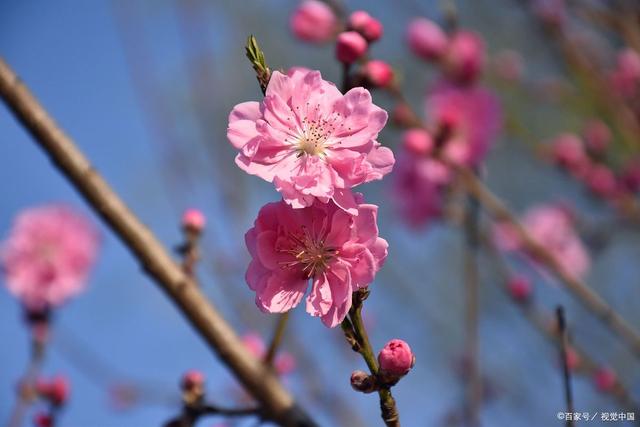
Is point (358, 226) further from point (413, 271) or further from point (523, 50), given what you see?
point (523, 50)

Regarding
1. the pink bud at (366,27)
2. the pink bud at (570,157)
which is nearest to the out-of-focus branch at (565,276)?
the pink bud at (366,27)

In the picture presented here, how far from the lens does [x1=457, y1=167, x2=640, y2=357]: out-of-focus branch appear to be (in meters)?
1.58

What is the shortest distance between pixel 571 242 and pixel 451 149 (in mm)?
1157

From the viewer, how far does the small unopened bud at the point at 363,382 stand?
0.78m

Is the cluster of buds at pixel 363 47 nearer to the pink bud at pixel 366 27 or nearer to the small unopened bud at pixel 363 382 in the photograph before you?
the pink bud at pixel 366 27

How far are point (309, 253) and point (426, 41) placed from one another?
5.50 feet

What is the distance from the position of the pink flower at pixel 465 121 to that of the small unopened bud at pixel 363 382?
1374 millimetres

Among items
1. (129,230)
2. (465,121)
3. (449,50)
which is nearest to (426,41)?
(449,50)

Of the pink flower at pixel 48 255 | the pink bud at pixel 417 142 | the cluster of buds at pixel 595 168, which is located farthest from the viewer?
the cluster of buds at pixel 595 168

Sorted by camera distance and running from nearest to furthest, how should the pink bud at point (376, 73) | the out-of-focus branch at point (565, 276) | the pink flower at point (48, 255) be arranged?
the pink bud at point (376, 73) → the out-of-focus branch at point (565, 276) → the pink flower at point (48, 255)

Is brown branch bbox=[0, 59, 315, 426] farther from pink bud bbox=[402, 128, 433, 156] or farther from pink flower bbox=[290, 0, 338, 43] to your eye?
pink bud bbox=[402, 128, 433, 156]

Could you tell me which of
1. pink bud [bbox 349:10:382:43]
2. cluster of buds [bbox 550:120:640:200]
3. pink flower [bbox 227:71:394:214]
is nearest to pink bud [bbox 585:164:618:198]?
cluster of buds [bbox 550:120:640:200]

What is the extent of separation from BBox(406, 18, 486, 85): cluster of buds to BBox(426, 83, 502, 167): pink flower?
59 millimetres

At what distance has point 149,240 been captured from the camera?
1154 mm
